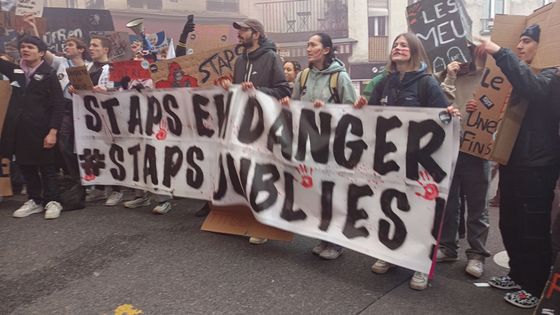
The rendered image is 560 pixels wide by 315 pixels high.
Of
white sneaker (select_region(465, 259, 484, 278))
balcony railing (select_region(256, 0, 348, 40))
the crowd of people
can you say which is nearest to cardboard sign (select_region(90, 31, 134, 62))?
the crowd of people

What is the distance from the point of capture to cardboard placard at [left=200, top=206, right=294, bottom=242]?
391cm

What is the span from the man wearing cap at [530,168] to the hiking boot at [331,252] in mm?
1278

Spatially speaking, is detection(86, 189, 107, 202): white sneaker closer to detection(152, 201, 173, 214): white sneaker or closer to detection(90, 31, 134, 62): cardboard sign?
detection(152, 201, 173, 214): white sneaker

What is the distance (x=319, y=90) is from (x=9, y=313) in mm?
2716

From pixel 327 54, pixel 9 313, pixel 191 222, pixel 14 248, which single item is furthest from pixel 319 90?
pixel 14 248

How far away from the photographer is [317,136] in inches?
142

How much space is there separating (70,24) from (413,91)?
23.0ft

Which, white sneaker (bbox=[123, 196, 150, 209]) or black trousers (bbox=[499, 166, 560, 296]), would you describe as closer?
black trousers (bbox=[499, 166, 560, 296])

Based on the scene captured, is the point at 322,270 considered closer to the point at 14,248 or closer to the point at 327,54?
the point at 327,54

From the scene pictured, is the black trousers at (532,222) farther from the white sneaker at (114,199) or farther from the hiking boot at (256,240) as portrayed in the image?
the white sneaker at (114,199)

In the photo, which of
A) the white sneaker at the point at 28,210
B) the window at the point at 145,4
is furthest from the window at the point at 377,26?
the white sneaker at the point at 28,210

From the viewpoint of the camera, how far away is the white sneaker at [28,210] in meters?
4.91

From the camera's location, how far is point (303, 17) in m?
25.2

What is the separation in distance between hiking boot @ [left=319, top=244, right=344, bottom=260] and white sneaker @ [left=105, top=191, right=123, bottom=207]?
2801 mm
